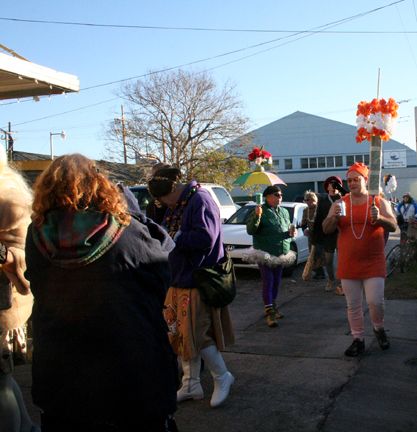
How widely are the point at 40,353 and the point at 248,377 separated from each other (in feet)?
8.33

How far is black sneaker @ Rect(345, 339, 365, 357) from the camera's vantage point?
4348 mm

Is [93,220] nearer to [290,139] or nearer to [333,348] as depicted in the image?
[333,348]

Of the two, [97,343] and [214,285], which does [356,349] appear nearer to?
[214,285]

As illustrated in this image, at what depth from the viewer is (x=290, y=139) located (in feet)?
168

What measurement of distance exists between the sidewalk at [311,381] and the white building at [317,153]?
4440cm

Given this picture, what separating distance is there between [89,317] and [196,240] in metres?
1.55

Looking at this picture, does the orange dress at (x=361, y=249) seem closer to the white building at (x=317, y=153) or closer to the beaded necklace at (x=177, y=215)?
the beaded necklace at (x=177, y=215)

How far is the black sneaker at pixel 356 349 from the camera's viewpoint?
4348mm

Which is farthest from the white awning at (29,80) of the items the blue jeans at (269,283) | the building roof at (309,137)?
the building roof at (309,137)

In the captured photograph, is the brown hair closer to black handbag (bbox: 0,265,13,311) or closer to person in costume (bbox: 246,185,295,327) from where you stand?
black handbag (bbox: 0,265,13,311)

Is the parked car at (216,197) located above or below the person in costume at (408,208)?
above

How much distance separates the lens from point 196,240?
332 centimetres

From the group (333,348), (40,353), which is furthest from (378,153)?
(40,353)

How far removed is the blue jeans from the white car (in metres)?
2.97
